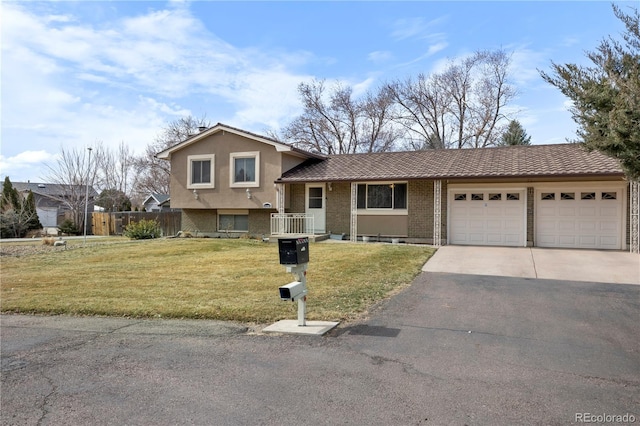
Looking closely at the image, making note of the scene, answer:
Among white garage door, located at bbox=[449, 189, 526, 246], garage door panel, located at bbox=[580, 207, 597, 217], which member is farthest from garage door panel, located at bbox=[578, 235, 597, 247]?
white garage door, located at bbox=[449, 189, 526, 246]

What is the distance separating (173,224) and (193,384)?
23554mm

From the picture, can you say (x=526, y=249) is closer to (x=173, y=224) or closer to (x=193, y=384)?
(x=193, y=384)

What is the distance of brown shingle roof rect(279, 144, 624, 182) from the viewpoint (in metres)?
15.1

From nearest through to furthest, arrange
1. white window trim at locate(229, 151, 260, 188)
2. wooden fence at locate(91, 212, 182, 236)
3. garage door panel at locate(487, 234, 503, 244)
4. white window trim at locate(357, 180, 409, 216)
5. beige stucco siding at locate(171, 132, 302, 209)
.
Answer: garage door panel at locate(487, 234, 503, 244)
white window trim at locate(357, 180, 409, 216)
beige stucco siding at locate(171, 132, 302, 209)
white window trim at locate(229, 151, 260, 188)
wooden fence at locate(91, 212, 182, 236)

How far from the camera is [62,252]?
17047 millimetres

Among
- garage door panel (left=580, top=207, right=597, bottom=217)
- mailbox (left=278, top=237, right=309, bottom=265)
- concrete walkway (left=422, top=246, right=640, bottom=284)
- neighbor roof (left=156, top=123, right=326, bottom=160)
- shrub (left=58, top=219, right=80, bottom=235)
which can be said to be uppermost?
neighbor roof (left=156, top=123, right=326, bottom=160)

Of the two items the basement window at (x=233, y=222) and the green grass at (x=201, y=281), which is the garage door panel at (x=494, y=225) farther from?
the basement window at (x=233, y=222)

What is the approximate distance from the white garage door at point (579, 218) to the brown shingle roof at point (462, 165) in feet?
3.53

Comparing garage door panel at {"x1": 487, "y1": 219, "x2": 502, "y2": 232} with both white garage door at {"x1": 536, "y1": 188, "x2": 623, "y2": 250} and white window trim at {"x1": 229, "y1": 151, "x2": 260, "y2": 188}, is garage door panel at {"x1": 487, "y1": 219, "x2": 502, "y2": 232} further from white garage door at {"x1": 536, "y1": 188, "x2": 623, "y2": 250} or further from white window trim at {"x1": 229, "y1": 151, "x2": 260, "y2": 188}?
white window trim at {"x1": 229, "y1": 151, "x2": 260, "y2": 188}

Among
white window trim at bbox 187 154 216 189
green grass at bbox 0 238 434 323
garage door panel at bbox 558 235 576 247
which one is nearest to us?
green grass at bbox 0 238 434 323

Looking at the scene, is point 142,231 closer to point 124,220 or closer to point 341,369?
point 124,220

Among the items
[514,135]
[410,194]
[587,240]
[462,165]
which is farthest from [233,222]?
[514,135]

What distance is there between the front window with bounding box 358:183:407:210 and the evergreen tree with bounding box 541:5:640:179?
1173 cm

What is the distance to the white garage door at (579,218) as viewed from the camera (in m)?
15.0
